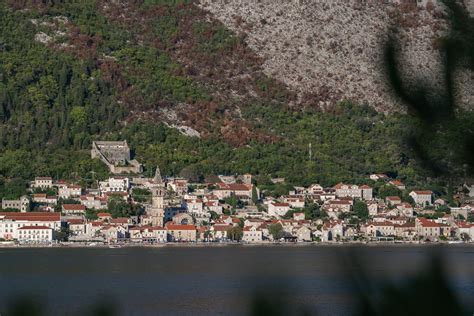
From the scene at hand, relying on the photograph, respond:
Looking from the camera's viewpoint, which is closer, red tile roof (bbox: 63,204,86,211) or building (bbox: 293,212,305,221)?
red tile roof (bbox: 63,204,86,211)

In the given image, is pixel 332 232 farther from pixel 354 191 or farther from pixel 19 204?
pixel 19 204

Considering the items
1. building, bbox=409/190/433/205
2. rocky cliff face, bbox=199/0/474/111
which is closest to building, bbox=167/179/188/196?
building, bbox=409/190/433/205

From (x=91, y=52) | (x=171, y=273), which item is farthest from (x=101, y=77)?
(x=171, y=273)

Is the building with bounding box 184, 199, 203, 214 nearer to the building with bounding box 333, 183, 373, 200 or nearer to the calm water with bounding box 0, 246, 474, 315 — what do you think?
the calm water with bounding box 0, 246, 474, 315

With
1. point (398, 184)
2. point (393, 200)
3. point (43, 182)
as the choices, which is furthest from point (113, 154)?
point (398, 184)

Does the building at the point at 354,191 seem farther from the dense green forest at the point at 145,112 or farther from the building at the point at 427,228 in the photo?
the building at the point at 427,228

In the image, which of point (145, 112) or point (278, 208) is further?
point (145, 112)
